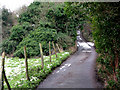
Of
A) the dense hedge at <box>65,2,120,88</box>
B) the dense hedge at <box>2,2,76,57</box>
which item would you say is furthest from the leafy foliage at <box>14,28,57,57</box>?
the dense hedge at <box>65,2,120,88</box>

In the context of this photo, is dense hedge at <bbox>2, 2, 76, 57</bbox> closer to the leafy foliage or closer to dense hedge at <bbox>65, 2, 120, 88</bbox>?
the leafy foliage

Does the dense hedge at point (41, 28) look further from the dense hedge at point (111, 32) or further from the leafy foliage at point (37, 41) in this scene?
the dense hedge at point (111, 32)

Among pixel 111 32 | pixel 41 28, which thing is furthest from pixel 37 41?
pixel 111 32

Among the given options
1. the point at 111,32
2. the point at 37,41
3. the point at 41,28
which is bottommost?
the point at 37,41

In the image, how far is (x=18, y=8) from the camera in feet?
74.8

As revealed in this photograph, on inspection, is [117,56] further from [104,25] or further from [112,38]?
[104,25]

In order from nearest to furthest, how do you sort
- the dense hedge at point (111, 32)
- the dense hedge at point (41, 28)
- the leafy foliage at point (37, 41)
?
the dense hedge at point (111, 32) < the leafy foliage at point (37, 41) < the dense hedge at point (41, 28)

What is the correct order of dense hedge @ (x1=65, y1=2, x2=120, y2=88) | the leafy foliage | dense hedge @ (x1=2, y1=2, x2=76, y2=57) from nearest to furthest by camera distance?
1. dense hedge @ (x1=65, y1=2, x2=120, y2=88)
2. the leafy foliage
3. dense hedge @ (x1=2, y1=2, x2=76, y2=57)

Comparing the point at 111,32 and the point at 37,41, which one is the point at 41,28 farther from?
the point at 111,32

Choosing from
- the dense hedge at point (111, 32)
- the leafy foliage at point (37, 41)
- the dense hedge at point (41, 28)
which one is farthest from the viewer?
the dense hedge at point (41, 28)

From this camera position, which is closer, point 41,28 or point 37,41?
point 37,41

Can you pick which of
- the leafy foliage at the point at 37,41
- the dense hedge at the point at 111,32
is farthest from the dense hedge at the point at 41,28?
the dense hedge at the point at 111,32

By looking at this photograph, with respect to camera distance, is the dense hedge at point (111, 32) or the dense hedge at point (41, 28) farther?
the dense hedge at point (41, 28)

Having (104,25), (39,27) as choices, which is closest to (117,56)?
(104,25)
